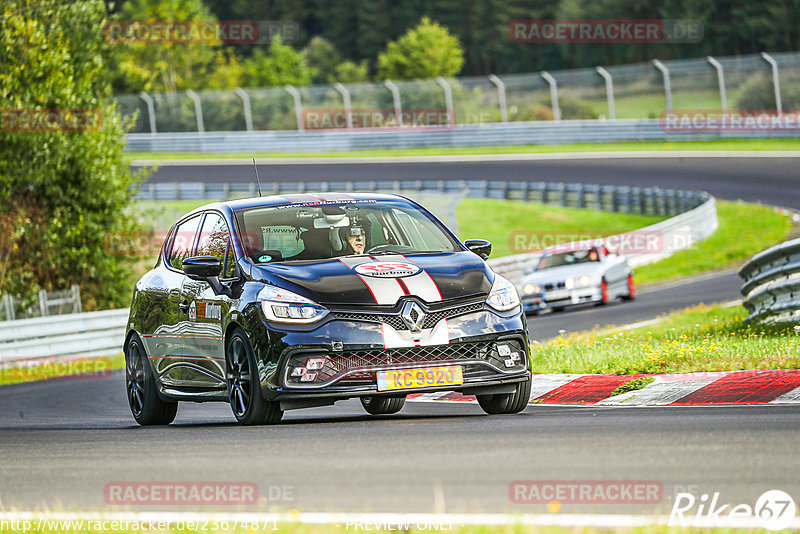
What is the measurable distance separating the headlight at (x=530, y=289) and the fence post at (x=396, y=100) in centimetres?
2762

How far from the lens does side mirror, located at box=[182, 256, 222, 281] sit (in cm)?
909

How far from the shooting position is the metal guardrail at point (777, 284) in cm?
1267

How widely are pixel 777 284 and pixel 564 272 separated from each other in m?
10.1

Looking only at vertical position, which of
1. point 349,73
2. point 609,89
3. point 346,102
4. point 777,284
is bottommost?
point 349,73

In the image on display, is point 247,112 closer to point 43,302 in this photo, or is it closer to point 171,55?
point 43,302

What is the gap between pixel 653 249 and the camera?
30031 mm

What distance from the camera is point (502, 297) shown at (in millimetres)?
8750

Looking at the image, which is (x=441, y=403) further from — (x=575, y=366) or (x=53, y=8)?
(x=53, y=8)

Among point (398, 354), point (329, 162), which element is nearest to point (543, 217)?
point (329, 162)

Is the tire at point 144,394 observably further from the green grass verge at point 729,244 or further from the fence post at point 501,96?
the fence post at point 501,96

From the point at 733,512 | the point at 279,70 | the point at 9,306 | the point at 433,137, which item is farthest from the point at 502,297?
the point at 279,70

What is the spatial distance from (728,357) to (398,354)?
3.49 meters

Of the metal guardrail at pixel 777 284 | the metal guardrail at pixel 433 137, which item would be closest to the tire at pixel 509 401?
the metal guardrail at pixel 777 284

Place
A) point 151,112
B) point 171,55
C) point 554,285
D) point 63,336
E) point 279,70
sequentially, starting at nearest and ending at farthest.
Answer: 1. point 63,336
2. point 554,285
3. point 151,112
4. point 279,70
5. point 171,55
